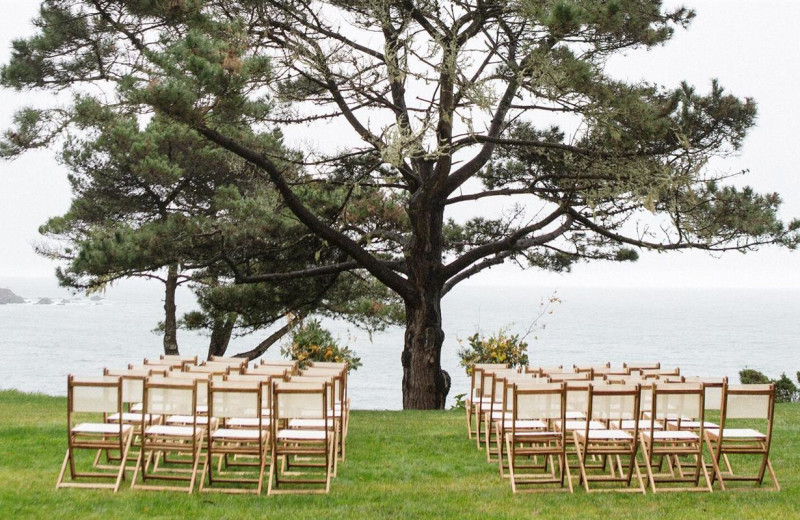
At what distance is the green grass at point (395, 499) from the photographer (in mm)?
6617

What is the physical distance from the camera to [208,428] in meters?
7.13

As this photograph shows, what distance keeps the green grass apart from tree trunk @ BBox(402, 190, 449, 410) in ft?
20.2

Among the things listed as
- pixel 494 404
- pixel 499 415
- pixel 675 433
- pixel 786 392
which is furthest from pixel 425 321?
pixel 675 433

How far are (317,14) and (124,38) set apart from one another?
5.31m

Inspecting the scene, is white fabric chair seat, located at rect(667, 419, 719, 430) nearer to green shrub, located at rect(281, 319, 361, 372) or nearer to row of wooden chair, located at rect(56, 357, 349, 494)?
row of wooden chair, located at rect(56, 357, 349, 494)

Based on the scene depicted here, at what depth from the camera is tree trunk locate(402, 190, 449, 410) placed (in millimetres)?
15586

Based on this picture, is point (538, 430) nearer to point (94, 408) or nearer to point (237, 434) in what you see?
point (237, 434)

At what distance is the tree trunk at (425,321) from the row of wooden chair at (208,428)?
23.4 feet

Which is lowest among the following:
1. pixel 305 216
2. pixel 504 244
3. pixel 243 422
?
pixel 243 422

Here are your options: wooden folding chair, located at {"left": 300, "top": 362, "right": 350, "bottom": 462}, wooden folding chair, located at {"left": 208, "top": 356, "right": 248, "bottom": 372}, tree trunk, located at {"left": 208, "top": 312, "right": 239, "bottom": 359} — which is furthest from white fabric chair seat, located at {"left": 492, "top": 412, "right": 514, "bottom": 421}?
tree trunk, located at {"left": 208, "top": 312, "right": 239, "bottom": 359}

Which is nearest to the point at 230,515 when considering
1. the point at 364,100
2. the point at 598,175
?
the point at 598,175

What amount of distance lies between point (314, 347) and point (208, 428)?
9.36m

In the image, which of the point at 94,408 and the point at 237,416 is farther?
the point at 94,408

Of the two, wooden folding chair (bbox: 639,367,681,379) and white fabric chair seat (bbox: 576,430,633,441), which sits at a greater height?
wooden folding chair (bbox: 639,367,681,379)
